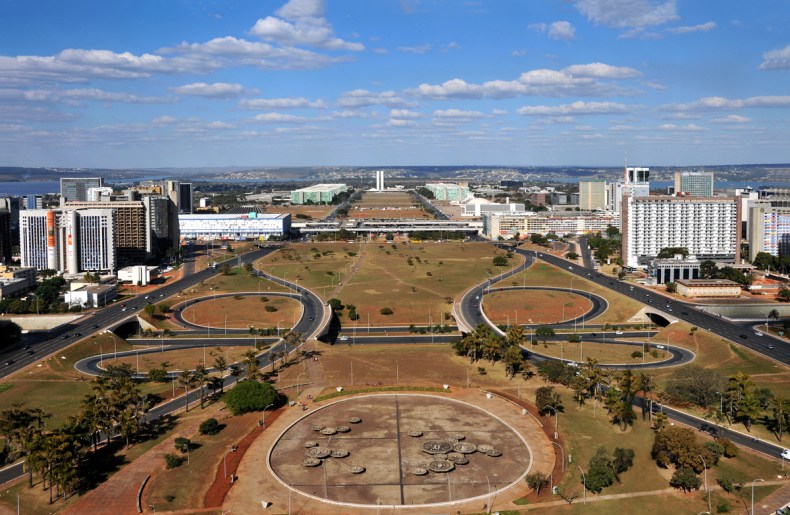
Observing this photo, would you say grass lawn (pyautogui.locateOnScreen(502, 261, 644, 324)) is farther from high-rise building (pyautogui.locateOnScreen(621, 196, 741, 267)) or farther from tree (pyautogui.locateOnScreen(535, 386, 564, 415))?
tree (pyautogui.locateOnScreen(535, 386, 564, 415))

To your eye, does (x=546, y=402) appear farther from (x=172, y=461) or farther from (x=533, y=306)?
(x=533, y=306)

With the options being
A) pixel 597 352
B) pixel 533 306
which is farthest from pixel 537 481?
pixel 533 306

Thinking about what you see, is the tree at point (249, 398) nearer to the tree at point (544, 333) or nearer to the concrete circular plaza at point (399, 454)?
the concrete circular plaza at point (399, 454)

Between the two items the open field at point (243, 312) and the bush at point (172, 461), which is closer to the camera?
the bush at point (172, 461)

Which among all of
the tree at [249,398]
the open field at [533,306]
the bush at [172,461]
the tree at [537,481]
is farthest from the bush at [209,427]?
the open field at [533,306]

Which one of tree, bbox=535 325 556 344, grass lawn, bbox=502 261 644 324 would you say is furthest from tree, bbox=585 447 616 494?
grass lawn, bbox=502 261 644 324
